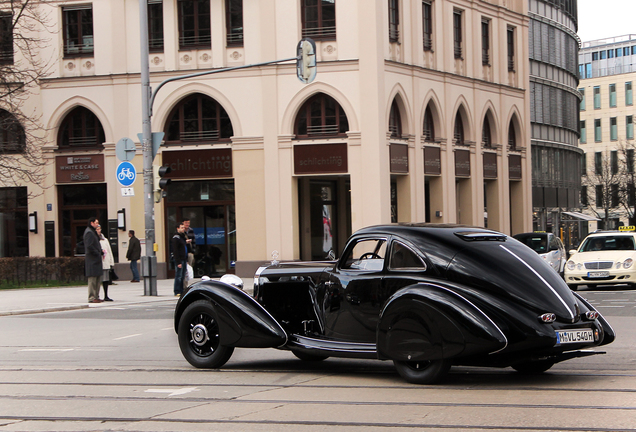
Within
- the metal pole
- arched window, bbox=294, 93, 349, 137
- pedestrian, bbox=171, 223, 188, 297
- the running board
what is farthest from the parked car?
the running board

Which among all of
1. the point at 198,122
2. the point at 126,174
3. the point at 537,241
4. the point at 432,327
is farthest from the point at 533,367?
the point at 198,122

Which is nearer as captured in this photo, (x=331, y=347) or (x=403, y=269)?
(x=403, y=269)

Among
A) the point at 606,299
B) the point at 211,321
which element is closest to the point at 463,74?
the point at 606,299

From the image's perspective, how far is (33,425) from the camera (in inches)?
287

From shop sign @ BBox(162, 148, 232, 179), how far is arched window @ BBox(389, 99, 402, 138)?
6.01 m

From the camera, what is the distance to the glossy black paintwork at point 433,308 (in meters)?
8.16

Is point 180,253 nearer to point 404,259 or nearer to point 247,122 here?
point 247,122

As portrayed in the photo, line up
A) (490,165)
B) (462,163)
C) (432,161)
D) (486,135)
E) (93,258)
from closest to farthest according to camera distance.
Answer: (93,258), (432,161), (462,163), (490,165), (486,135)

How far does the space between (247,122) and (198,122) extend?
1.97m

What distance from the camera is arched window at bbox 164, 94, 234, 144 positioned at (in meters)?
33.7

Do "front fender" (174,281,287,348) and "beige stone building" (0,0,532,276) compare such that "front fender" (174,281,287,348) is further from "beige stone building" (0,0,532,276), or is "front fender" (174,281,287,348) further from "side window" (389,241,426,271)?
"beige stone building" (0,0,532,276)

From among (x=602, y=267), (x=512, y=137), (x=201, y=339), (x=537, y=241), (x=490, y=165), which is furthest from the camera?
(x=512, y=137)

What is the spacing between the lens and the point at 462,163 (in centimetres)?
3894

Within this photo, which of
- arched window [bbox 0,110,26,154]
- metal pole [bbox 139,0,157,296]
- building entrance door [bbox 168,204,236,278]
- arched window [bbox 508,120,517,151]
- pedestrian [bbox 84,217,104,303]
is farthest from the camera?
arched window [bbox 508,120,517,151]
